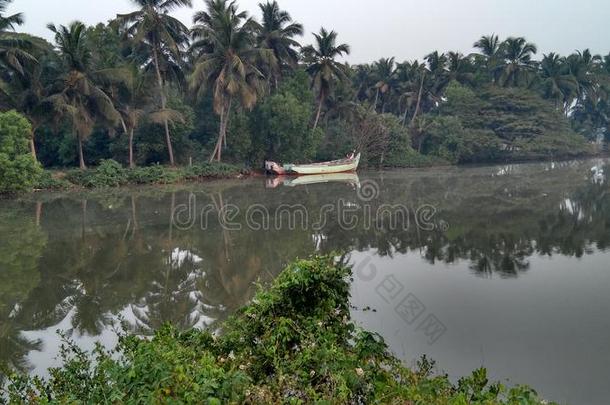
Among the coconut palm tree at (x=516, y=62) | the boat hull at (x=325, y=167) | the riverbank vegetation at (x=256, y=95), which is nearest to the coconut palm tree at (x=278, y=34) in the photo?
the riverbank vegetation at (x=256, y=95)

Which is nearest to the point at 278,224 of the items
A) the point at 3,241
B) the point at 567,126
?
the point at 3,241

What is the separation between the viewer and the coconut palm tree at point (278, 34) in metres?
29.2

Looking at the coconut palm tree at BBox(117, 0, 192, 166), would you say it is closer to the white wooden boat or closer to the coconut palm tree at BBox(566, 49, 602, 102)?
the white wooden boat

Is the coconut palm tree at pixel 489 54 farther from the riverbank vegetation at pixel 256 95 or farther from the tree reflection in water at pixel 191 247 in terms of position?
the tree reflection in water at pixel 191 247

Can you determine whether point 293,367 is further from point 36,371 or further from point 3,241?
point 3,241

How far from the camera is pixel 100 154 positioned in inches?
1081

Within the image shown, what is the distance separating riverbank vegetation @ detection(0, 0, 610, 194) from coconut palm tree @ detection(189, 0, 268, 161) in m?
0.08

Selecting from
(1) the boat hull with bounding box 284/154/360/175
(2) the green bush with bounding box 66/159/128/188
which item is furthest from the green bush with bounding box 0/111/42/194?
(1) the boat hull with bounding box 284/154/360/175

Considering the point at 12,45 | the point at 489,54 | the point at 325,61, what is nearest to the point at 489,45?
the point at 489,54

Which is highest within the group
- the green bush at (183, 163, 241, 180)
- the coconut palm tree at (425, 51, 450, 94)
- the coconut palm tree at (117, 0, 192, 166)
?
the coconut palm tree at (425, 51, 450, 94)

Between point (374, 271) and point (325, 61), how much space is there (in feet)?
79.9

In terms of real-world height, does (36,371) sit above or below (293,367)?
below

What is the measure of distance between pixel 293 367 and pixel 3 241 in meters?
10.2

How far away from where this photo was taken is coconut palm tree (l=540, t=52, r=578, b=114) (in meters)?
42.0
